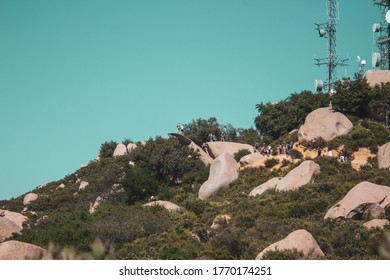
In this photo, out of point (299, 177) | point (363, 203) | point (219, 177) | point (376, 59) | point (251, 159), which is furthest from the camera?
point (376, 59)

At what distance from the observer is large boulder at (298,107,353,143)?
32.4 metres

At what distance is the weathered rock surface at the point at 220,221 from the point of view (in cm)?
2219

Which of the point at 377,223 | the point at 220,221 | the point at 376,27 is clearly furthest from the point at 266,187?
the point at 376,27

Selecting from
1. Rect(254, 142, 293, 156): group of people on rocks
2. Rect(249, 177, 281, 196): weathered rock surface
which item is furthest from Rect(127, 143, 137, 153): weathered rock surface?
Rect(249, 177, 281, 196): weathered rock surface

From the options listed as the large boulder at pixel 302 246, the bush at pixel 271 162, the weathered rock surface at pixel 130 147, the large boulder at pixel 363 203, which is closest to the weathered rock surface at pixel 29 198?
the weathered rock surface at pixel 130 147

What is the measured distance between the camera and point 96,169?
5047cm

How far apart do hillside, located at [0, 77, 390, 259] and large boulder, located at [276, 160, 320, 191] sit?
0.05 metres

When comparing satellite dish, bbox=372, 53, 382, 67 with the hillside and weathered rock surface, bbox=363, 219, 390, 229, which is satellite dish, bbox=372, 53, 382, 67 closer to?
the hillside

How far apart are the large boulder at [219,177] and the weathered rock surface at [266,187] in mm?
2903

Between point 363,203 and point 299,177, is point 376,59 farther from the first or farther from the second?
point 363,203

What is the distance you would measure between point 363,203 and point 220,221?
4.98 m

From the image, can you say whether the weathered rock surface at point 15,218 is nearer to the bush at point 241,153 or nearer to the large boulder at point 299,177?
the bush at point 241,153

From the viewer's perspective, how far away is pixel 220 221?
22359mm
